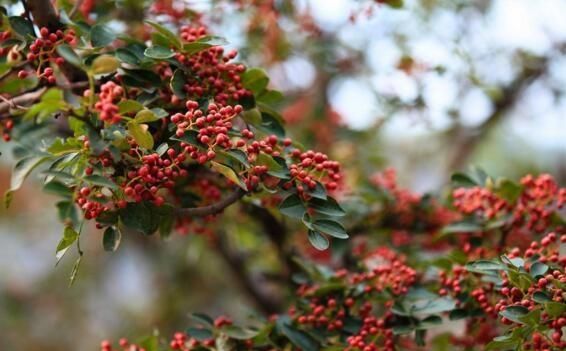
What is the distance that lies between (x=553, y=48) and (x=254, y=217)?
1.25 metres

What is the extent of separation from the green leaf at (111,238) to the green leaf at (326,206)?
0.33 metres

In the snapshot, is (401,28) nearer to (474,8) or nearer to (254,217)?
(474,8)

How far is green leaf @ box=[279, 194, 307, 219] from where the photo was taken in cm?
121

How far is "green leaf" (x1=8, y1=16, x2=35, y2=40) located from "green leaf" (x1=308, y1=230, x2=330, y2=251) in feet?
1.93

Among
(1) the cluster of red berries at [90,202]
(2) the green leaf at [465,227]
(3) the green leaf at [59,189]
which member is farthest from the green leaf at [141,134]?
(2) the green leaf at [465,227]

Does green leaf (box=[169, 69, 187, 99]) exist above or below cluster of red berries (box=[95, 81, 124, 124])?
below

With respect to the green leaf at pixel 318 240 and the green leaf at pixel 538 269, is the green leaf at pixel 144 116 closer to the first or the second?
the green leaf at pixel 318 240

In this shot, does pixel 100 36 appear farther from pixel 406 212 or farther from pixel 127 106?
pixel 406 212

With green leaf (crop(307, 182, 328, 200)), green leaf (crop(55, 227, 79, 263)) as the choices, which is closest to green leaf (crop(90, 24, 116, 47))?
green leaf (crop(55, 227, 79, 263))

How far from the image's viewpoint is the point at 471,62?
2119 mm

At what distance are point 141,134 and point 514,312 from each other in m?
0.66

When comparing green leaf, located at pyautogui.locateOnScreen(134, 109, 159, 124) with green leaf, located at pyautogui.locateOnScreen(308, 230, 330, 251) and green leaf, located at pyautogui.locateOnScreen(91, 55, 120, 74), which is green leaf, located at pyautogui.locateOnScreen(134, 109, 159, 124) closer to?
green leaf, located at pyautogui.locateOnScreen(91, 55, 120, 74)

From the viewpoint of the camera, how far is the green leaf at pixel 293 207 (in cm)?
121

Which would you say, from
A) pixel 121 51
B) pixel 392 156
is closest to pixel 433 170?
pixel 392 156
